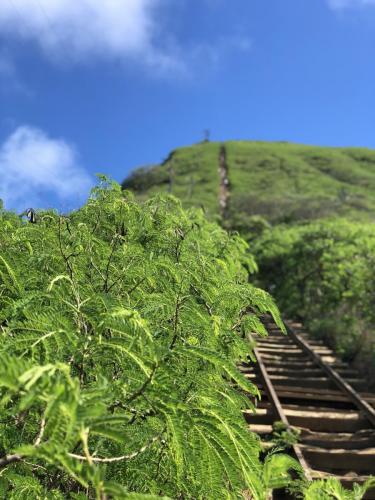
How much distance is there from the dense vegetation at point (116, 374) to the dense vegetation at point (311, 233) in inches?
152

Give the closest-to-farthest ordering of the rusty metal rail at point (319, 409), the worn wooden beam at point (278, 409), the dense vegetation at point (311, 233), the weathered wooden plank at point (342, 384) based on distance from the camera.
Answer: the worn wooden beam at point (278, 409) < the rusty metal rail at point (319, 409) < the weathered wooden plank at point (342, 384) < the dense vegetation at point (311, 233)

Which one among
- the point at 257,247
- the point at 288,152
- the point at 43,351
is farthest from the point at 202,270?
the point at 288,152

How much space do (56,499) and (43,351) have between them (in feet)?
2.57

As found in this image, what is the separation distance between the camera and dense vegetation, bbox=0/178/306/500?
139 centimetres

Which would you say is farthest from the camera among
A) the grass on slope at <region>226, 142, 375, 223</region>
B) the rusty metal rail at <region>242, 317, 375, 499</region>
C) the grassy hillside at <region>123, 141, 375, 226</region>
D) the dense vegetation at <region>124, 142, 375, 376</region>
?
the grassy hillside at <region>123, 141, 375, 226</region>

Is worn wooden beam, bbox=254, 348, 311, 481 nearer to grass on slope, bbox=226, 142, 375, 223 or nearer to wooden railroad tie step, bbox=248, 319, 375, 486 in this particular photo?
wooden railroad tie step, bbox=248, 319, 375, 486

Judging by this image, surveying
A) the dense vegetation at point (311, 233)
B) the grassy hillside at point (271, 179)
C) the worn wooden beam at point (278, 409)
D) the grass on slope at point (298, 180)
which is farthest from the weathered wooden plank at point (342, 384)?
the grassy hillside at point (271, 179)

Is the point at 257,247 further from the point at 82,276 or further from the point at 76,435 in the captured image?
the point at 76,435

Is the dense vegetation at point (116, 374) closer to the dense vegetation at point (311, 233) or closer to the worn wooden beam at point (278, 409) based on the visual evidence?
the worn wooden beam at point (278, 409)

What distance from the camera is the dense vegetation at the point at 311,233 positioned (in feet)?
48.0

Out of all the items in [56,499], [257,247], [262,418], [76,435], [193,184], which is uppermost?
[193,184]

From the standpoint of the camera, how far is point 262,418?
7664 mm

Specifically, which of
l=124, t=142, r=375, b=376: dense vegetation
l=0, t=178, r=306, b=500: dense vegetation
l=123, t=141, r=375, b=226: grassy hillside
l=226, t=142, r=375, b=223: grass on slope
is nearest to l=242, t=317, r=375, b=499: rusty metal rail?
l=124, t=142, r=375, b=376: dense vegetation

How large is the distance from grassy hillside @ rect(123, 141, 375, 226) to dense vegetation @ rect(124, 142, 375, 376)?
0.62ft
